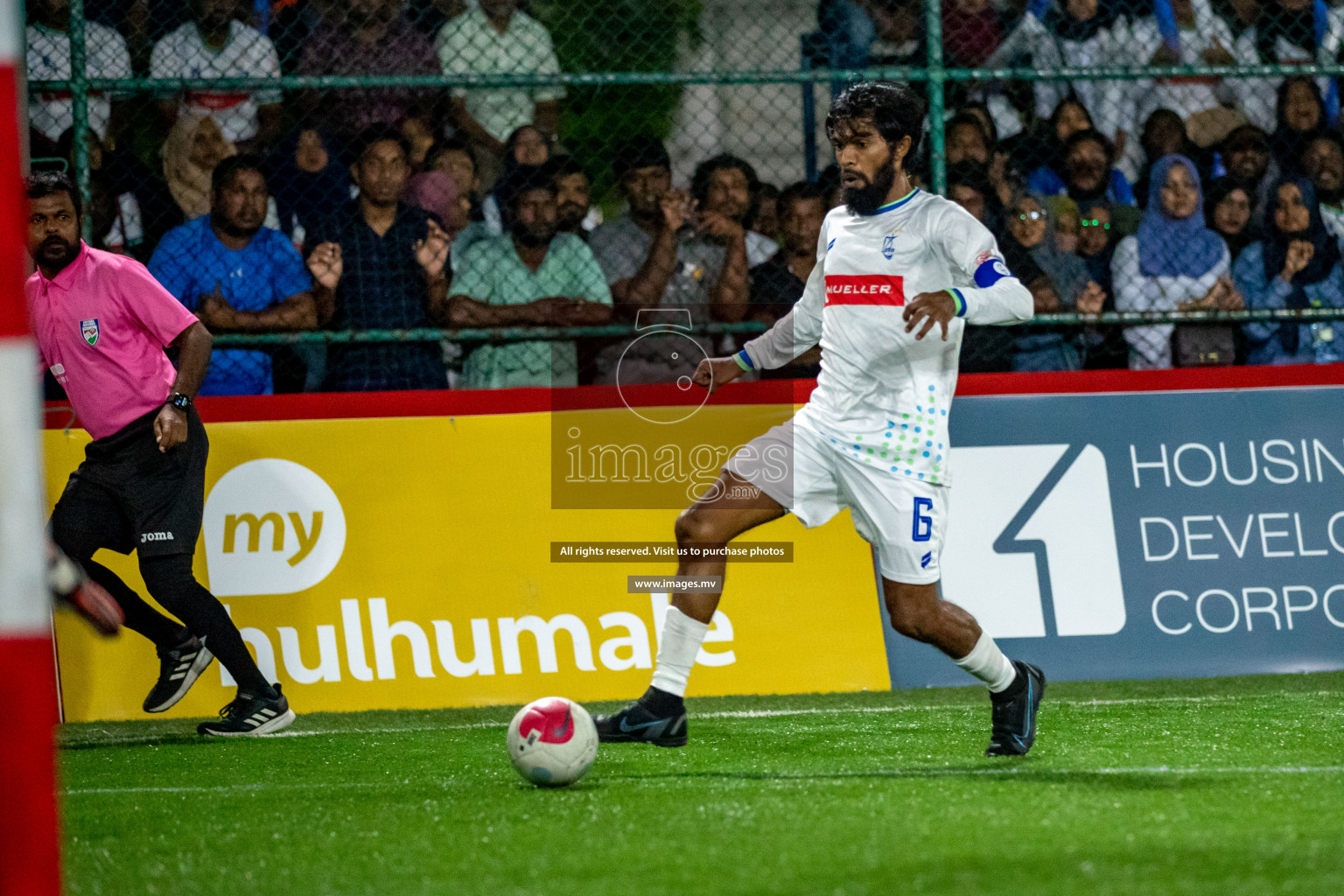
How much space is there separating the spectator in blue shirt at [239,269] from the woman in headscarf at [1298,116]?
5.20 meters

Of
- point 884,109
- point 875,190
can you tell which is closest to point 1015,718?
point 875,190

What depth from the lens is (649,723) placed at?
16.1 feet

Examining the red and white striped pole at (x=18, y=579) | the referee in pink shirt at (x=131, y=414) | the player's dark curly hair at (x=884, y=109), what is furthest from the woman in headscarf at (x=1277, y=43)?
the red and white striped pole at (x=18, y=579)

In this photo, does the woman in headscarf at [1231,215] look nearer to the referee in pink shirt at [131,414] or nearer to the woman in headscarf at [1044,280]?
the woman in headscarf at [1044,280]

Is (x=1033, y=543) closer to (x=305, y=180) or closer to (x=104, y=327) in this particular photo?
(x=305, y=180)

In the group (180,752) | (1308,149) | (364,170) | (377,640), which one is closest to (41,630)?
(180,752)

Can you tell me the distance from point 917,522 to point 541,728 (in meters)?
1.37

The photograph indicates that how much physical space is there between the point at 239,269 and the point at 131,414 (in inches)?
52.7

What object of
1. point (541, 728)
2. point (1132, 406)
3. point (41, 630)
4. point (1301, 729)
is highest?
point (1132, 406)

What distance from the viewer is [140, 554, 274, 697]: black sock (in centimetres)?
593

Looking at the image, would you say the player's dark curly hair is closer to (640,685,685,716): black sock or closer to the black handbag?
(640,685,685,716): black sock

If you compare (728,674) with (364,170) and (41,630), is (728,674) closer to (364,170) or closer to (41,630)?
(364,170)

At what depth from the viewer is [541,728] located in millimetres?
4430

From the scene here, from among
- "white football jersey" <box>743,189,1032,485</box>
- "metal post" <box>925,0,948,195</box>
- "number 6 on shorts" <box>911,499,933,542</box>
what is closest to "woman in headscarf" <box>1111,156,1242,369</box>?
"metal post" <box>925,0,948,195</box>
